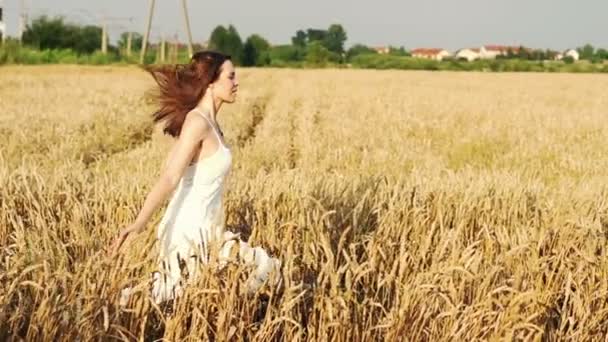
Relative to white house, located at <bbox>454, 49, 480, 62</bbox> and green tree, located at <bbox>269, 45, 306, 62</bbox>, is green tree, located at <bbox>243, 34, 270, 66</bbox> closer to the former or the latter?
green tree, located at <bbox>269, 45, 306, 62</bbox>

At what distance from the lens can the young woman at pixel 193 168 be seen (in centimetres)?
327

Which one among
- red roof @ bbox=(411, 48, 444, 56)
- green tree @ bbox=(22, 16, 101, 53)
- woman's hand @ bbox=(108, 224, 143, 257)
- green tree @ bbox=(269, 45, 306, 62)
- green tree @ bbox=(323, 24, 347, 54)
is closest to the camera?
woman's hand @ bbox=(108, 224, 143, 257)

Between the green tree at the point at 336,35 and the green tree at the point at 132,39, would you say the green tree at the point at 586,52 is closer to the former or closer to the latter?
the green tree at the point at 336,35

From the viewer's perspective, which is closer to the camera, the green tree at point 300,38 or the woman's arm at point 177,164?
the woman's arm at point 177,164

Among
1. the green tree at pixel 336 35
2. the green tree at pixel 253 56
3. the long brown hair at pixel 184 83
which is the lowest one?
the green tree at pixel 253 56

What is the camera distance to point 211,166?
11.5 feet

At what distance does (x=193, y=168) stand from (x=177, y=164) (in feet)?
0.47

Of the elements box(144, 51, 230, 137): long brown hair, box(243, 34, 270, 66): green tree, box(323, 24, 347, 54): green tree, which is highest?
box(323, 24, 347, 54): green tree

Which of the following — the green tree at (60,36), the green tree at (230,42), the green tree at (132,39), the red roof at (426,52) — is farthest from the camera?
the red roof at (426,52)

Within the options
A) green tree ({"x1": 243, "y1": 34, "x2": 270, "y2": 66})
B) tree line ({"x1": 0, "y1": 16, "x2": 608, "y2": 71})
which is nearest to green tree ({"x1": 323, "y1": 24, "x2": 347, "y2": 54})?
tree line ({"x1": 0, "y1": 16, "x2": 608, "y2": 71})

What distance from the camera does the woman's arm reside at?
333 centimetres

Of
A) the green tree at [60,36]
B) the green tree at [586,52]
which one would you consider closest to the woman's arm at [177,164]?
the green tree at [60,36]

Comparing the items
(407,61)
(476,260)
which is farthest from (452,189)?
(407,61)

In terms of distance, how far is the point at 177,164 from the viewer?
3373mm
